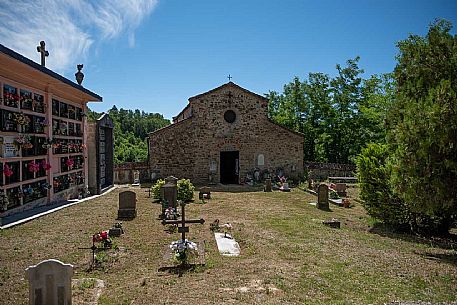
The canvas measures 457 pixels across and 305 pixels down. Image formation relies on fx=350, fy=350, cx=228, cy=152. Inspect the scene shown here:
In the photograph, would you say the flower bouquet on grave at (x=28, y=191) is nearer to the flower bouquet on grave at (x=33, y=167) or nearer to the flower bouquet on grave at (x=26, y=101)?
the flower bouquet on grave at (x=33, y=167)

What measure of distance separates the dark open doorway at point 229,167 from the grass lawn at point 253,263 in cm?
1342

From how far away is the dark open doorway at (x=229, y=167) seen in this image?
86.2ft

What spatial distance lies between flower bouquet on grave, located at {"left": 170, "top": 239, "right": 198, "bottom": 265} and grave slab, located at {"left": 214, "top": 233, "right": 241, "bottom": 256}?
38.9 inches

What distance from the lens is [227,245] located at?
9.00m

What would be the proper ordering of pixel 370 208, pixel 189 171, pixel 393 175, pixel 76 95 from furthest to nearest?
pixel 189 171
pixel 76 95
pixel 370 208
pixel 393 175

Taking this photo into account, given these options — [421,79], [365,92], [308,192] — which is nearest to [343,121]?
[365,92]

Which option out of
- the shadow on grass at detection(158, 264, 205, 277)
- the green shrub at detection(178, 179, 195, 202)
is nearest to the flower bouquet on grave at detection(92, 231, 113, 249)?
the shadow on grass at detection(158, 264, 205, 277)

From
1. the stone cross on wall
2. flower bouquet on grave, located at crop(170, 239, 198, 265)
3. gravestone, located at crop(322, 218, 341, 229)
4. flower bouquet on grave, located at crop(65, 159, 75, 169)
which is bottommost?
gravestone, located at crop(322, 218, 341, 229)

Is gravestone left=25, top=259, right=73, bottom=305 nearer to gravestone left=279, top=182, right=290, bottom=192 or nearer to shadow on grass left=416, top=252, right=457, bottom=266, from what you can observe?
shadow on grass left=416, top=252, right=457, bottom=266

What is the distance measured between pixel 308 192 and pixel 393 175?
455 inches

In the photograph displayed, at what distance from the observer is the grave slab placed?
8378 mm

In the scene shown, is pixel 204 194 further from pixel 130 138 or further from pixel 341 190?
pixel 130 138

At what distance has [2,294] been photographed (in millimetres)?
5488

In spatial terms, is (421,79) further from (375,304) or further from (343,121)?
(343,121)
